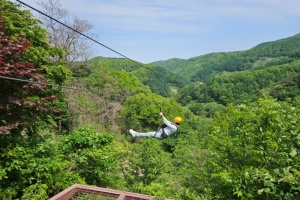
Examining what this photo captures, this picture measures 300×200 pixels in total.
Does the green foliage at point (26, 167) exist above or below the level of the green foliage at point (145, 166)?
above

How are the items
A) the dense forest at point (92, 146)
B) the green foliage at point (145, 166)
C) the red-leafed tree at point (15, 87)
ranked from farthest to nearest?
the green foliage at point (145, 166)
the red-leafed tree at point (15, 87)
the dense forest at point (92, 146)

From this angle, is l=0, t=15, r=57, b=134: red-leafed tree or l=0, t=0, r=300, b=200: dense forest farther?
l=0, t=15, r=57, b=134: red-leafed tree

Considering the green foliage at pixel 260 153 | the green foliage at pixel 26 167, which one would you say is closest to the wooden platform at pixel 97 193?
the green foliage at pixel 26 167

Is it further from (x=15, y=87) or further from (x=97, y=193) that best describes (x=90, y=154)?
(x=15, y=87)

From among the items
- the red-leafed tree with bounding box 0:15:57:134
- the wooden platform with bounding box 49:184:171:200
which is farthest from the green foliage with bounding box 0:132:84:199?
the wooden platform with bounding box 49:184:171:200

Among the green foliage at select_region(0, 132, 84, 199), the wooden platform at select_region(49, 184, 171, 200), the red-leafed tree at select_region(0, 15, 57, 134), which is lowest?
the wooden platform at select_region(49, 184, 171, 200)

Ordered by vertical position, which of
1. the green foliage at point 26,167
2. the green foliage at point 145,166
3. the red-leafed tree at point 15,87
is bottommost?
the green foliage at point 145,166

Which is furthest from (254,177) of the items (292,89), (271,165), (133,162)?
(292,89)

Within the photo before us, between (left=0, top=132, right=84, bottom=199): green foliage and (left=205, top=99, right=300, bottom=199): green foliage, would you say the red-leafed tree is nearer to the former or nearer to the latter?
(left=0, top=132, right=84, bottom=199): green foliage

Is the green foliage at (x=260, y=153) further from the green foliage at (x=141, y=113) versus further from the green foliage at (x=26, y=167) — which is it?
the green foliage at (x=141, y=113)

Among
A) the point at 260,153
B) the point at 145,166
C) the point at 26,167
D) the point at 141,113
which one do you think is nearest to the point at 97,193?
the point at 26,167
